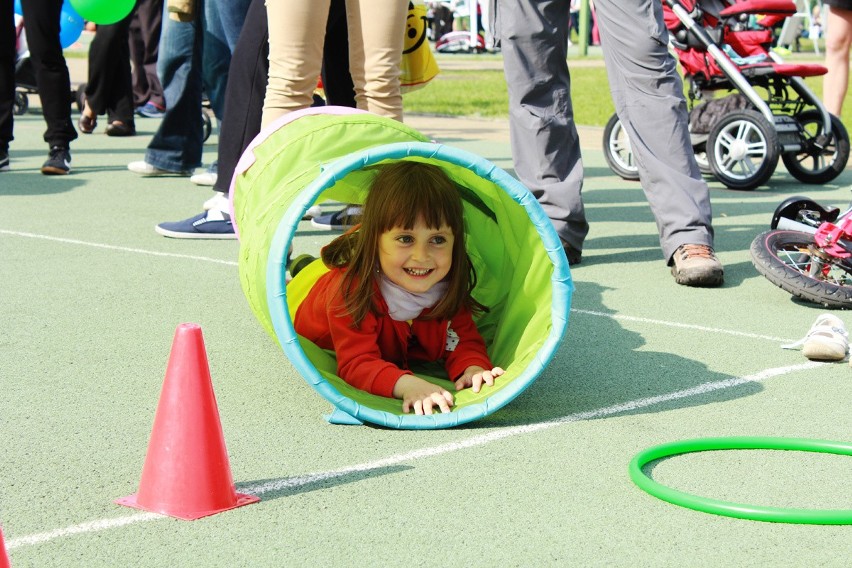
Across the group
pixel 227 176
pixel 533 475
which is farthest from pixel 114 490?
pixel 227 176

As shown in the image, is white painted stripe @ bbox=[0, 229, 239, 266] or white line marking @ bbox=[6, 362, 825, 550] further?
white painted stripe @ bbox=[0, 229, 239, 266]

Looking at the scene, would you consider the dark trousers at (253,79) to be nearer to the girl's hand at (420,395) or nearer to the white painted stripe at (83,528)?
the girl's hand at (420,395)

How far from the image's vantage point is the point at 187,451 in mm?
2604

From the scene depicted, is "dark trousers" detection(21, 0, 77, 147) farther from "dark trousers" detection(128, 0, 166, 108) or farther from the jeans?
"dark trousers" detection(128, 0, 166, 108)

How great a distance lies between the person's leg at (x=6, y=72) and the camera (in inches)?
316

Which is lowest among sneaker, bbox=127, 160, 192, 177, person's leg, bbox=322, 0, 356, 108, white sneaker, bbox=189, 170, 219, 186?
sneaker, bbox=127, 160, 192, 177

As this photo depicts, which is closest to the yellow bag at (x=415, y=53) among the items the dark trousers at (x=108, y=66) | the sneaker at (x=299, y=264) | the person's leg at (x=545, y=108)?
the person's leg at (x=545, y=108)

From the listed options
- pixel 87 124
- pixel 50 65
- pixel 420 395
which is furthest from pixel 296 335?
Result: pixel 87 124

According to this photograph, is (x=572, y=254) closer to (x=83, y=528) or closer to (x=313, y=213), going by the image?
(x=313, y=213)

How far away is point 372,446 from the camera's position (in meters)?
3.12

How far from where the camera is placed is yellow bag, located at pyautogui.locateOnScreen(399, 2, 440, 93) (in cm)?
626

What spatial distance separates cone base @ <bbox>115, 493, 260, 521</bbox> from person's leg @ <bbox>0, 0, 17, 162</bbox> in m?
6.07

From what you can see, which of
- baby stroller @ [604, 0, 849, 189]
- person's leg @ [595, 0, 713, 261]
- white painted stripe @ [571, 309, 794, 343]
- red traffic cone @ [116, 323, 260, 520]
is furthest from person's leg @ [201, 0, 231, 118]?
red traffic cone @ [116, 323, 260, 520]

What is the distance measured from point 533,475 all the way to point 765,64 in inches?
233
